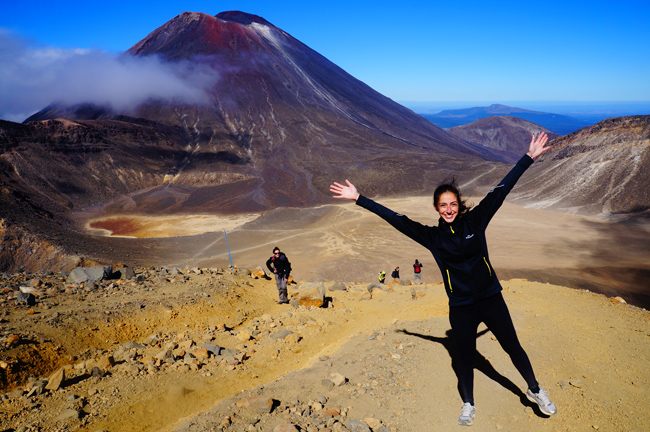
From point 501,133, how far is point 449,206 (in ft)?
349

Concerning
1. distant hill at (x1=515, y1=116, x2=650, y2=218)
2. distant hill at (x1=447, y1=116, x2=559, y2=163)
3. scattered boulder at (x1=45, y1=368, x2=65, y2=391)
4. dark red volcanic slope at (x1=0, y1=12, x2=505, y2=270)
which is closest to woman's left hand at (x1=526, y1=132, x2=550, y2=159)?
scattered boulder at (x1=45, y1=368, x2=65, y2=391)

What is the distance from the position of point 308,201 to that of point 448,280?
34.3 m

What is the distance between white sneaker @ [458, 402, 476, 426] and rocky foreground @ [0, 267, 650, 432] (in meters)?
0.09

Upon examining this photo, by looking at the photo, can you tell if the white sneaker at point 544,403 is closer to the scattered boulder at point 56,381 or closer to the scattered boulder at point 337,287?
the scattered boulder at point 56,381

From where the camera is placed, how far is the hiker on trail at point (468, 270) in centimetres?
283

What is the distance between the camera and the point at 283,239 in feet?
78.8

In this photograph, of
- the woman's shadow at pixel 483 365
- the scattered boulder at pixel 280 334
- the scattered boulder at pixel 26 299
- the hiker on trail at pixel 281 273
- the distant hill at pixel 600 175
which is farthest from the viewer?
the distant hill at pixel 600 175

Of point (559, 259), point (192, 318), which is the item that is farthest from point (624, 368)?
point (559, 259)

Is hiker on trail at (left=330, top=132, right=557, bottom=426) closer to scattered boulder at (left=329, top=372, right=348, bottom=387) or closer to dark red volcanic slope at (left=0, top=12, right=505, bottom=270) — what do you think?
scattered boulder at (left=329, top=372, right=348, bottom=387)

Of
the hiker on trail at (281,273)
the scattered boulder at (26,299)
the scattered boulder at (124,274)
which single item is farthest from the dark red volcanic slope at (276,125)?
the scattered boulder at (26,299)

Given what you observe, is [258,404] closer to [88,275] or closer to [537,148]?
[537,148]

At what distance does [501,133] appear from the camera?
9806cm

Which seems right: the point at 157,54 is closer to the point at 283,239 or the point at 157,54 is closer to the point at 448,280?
the point at 283,239

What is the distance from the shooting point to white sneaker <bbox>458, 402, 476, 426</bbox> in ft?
10.2
